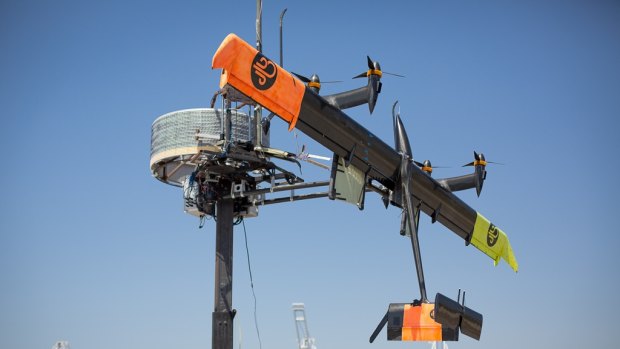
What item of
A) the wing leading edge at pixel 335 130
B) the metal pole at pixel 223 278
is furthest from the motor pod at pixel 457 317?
the metal pole at pixel 223 278

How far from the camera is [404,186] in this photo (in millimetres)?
21078

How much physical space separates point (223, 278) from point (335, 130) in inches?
446

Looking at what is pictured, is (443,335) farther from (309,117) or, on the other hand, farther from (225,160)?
(225,160)

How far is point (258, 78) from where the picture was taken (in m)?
17.1

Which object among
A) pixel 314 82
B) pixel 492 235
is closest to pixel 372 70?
pixel 314 82

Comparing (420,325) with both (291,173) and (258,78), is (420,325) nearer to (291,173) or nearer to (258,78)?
(258,78)

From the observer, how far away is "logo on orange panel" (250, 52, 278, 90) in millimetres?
17000

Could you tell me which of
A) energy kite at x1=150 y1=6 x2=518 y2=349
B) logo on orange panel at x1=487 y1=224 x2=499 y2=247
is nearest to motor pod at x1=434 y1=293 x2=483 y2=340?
energy kite at x1=150 y1=6 x2=518 y2=349

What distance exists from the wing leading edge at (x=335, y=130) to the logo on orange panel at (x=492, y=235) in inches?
1.2

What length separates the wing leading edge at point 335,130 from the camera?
16.8 metres

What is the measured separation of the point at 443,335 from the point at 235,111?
1228 centimetres

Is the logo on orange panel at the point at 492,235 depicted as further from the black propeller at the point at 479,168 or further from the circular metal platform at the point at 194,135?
the circular metal platform at the point at 194,135

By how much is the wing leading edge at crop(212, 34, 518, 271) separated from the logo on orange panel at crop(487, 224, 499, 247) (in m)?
0.03

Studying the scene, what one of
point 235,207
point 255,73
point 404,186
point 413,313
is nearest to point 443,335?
point 413,313
